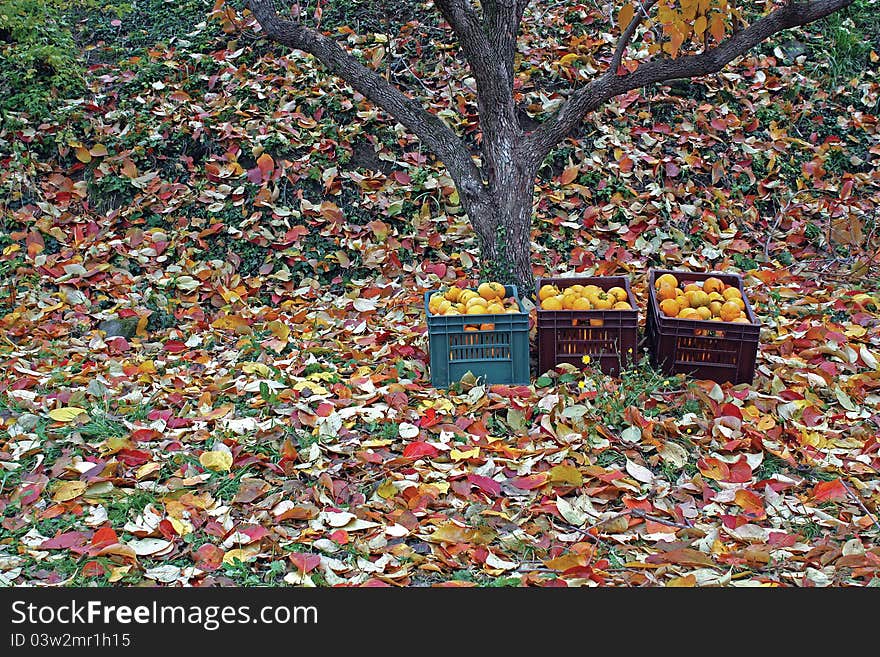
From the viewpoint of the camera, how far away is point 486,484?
10.8 ft

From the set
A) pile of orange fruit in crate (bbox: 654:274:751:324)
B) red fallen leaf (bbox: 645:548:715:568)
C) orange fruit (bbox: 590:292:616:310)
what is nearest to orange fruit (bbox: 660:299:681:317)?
pile of orange fruit in crate (bbox: 654:274:751:324)

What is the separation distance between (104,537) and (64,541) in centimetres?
13

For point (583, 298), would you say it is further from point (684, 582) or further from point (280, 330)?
point (684, 582)

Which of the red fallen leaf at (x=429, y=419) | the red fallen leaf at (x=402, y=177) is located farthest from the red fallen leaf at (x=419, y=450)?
the red fallen leaf at (x=402, y=177)

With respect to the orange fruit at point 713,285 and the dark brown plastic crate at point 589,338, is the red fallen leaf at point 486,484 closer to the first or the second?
the dark brown plastic crate at point 589,338

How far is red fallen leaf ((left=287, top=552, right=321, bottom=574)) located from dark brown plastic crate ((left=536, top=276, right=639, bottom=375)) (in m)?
1.66

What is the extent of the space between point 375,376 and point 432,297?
1.56ft

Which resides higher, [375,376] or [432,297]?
[432,297]

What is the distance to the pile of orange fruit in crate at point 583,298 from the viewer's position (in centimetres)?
414

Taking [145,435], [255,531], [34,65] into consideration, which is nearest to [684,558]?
[255,531]

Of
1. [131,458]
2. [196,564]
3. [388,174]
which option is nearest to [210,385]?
[131,458]

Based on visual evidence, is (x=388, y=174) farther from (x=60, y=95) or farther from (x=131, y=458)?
(x=131, y=458)

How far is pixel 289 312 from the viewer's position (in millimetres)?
5133

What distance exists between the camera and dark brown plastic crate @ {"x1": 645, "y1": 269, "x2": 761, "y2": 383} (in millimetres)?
4031
